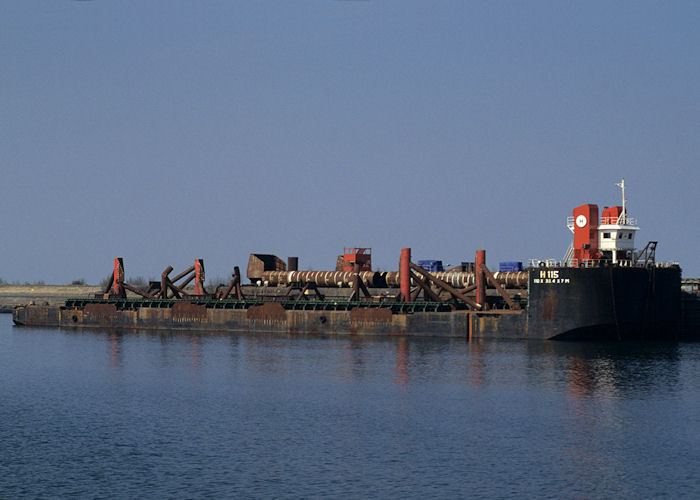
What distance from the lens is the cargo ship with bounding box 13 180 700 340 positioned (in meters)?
68.1

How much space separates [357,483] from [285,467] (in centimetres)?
339

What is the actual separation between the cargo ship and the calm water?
3706 millimetres

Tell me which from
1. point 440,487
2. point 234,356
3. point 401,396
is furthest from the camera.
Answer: point 234,356

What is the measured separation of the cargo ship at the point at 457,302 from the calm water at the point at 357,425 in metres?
3.71

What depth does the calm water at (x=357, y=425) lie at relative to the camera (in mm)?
29875

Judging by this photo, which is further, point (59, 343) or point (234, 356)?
point (59, 343)

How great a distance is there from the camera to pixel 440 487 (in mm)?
29266

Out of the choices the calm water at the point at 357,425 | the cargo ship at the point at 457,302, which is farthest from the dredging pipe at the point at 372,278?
the calm water at the point at 357,425

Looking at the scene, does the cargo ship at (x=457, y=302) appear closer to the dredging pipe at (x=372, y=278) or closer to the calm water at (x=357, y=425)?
the dredging pipe at (x=372, y=278)

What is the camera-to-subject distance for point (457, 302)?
265ft

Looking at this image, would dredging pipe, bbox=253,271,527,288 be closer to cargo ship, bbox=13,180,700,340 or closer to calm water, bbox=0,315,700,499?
cargo ship, bbox=13,180,700,340

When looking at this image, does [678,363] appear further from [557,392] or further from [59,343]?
[59,343]

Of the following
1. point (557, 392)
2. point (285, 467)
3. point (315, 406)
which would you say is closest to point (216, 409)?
point (315, 406)

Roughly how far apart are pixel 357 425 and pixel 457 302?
42940 mm
